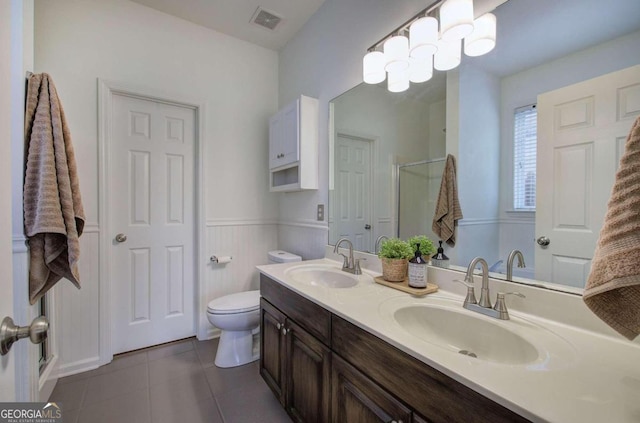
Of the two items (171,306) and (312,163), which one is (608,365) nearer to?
(312,163)

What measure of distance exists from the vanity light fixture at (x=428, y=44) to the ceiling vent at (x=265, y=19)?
1047mm

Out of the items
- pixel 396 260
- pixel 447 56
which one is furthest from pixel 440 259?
pixel 447 56

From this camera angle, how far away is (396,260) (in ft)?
4.45

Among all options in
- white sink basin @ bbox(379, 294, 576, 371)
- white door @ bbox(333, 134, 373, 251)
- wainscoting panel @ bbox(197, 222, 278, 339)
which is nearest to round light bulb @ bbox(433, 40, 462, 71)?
white door @ bbox(333, 134, 373, 251)

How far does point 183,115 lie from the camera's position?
237cm

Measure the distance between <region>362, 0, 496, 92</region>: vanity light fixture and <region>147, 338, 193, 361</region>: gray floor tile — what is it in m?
2.44

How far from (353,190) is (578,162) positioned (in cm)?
119

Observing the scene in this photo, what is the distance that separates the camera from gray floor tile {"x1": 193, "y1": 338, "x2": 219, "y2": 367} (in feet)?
6.82

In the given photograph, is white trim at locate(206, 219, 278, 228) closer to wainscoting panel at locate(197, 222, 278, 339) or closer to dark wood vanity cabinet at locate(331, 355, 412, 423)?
wainscoting panel at locate(197, 222, 278, 339)


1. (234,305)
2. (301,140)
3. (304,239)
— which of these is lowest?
(234,305)

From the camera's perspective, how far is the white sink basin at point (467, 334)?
0.86m

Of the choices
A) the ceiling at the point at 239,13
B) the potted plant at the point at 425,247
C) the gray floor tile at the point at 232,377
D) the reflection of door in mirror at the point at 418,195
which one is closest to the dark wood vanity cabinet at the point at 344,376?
the gray floor tile at the point at 232,377

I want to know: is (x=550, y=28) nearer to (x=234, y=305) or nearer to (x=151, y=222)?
(x=234, y=305)

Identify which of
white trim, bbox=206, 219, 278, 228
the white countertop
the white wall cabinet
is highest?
the white wall cabinet
